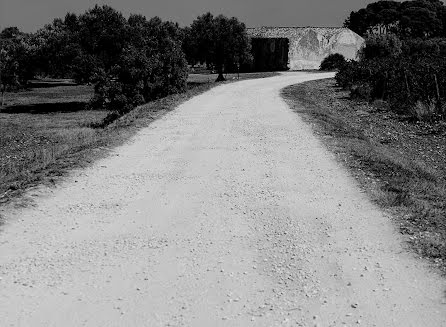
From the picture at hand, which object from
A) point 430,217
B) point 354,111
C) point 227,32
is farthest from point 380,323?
point 227,32

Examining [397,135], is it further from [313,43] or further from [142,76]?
[313,43]

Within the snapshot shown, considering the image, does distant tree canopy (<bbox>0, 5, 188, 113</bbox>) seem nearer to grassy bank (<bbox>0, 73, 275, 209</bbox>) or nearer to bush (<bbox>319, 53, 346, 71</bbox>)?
grassy bank (<bbox>0, 73, 275, 209</bbox>)

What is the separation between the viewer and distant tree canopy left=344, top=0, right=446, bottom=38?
86938 millimetres

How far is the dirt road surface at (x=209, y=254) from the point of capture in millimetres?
4074

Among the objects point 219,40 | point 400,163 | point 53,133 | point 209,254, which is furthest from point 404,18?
point 209,254

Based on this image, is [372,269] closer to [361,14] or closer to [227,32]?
[227,32]

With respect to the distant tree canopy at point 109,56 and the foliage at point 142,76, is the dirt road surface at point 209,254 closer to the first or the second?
the foliage at point 142,76

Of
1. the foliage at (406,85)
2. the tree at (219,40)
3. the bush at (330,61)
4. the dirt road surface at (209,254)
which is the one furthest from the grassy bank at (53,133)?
the bush at (330,61)

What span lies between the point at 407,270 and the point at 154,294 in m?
2.30

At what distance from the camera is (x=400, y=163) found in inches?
364

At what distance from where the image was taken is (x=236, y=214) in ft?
20.4

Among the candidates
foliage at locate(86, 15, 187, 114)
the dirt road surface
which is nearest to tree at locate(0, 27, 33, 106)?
foliage at locate(86, 15, 187, 114)

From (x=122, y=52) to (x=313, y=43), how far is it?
126ft

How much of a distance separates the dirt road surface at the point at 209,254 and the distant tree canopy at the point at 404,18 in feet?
268
